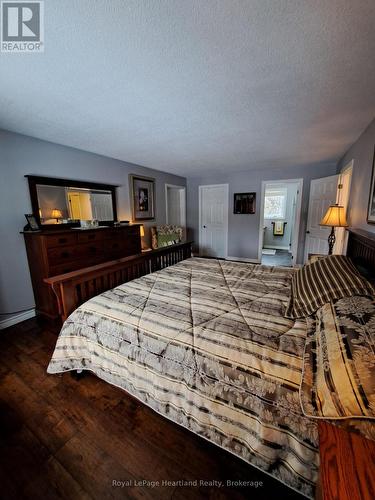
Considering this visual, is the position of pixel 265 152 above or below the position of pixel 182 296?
above

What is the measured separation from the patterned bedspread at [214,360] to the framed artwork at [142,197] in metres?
2.66

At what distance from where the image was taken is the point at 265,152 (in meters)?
3.26

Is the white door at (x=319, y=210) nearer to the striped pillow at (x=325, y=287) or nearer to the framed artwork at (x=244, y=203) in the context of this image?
the framed artwork at (x=244, y=203)

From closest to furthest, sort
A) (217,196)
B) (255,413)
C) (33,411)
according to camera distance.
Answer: (255,413) → (33,411) → (217,196)

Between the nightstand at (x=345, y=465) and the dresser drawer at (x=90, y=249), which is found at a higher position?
the dresser drawer at (x=90, y=249)

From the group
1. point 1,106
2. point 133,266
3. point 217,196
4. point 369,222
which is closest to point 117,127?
point 1,106

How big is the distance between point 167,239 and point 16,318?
290cm

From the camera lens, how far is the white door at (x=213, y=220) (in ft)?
17.6

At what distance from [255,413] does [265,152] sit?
346cm

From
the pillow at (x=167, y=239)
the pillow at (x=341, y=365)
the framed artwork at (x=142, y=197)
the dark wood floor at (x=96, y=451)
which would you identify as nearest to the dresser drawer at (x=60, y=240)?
the dark wood floor at (x=96, y=451)

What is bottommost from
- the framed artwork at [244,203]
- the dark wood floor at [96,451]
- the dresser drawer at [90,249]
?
the dark wood floor at [96,451]

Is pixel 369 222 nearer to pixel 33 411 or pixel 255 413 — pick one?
pixel 255 413

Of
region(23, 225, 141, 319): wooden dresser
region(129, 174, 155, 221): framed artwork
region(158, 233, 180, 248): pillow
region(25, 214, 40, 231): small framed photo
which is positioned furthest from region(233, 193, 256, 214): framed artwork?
region(25, 214, 40, 231): small framed photo

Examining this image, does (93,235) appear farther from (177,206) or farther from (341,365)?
(177,206)
